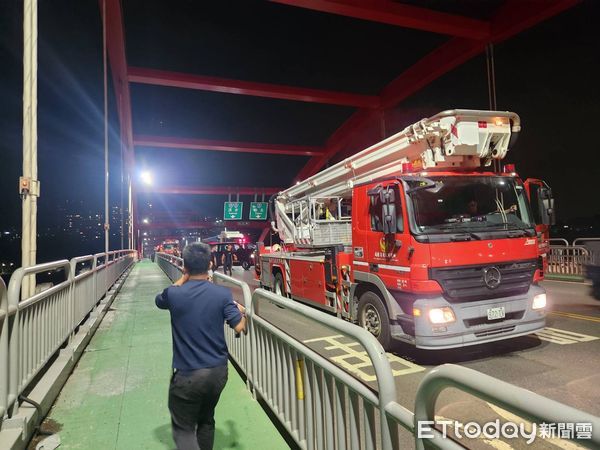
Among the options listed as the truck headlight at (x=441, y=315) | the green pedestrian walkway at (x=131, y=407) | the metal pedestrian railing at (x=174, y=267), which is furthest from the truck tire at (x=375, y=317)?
the metal pedestrian railing at (x=174, y=267)

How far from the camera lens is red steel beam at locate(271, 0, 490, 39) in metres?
12.5

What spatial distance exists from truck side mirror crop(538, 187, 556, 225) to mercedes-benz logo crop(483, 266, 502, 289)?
1794mm

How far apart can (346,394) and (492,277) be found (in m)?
3.66

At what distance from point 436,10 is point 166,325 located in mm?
13221

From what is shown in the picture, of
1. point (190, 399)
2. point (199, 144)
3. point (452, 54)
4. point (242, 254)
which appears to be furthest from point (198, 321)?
point (199, 144)

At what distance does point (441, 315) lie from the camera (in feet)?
16.1

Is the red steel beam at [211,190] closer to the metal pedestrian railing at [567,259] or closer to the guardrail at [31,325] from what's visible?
the metal pedestrian railing at [567,259]

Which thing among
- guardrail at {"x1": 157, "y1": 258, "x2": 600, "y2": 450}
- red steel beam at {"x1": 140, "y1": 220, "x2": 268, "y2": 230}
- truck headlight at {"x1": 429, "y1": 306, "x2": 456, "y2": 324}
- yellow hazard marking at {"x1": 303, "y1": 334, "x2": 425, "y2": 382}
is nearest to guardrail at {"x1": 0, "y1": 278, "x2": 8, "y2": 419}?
guardrail at {"x1": 157, "y1": 258, "x2": 600, "y2": 450}

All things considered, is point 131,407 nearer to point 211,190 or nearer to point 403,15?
point 403,15

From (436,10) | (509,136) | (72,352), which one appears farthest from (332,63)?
(72,352)

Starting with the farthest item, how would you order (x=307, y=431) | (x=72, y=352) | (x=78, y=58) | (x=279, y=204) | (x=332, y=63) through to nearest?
(x=78, y=58) → (x=332, y=63) → (x=279, y=204) → (x=72, y=352) → (x=307, y=431)

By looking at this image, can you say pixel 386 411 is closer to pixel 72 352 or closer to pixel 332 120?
pixel 72 352

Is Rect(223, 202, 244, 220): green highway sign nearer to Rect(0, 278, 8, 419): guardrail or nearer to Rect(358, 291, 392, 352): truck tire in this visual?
Rect(358, 291, 392, 352): truck tire

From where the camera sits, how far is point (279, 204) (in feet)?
42.9
